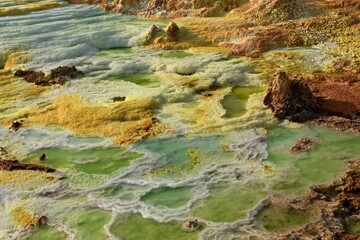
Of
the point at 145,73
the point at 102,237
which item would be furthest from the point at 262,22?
the point at 102,237

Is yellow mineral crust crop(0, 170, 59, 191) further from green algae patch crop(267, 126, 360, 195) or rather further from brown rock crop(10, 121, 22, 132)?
green algae patch crop(267, 126, 360, 195)

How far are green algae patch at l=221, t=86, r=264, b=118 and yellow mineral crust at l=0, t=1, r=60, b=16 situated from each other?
24.7 meters

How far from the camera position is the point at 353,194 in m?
14.5

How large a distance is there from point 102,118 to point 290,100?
785 cm

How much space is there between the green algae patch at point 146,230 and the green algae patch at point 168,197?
0.90 meters

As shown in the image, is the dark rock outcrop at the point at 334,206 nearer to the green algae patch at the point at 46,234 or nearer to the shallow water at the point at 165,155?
the shallow water at the point at 165,155

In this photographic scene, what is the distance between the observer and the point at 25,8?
41.2 meters

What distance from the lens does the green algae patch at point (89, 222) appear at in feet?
44.5

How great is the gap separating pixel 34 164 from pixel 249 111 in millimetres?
8780

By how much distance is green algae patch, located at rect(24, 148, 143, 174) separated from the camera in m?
17.1

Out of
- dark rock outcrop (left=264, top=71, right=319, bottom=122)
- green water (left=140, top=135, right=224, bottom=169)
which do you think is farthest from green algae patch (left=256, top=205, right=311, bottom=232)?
dark rock outcrop (left=264, top=71, right=319, bottom=122)

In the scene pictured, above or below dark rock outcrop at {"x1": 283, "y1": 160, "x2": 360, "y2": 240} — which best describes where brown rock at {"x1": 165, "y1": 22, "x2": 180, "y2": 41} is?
above

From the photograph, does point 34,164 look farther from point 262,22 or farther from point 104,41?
point 262,22

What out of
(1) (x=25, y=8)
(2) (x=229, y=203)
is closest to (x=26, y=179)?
(2) (x=229, y=203)
